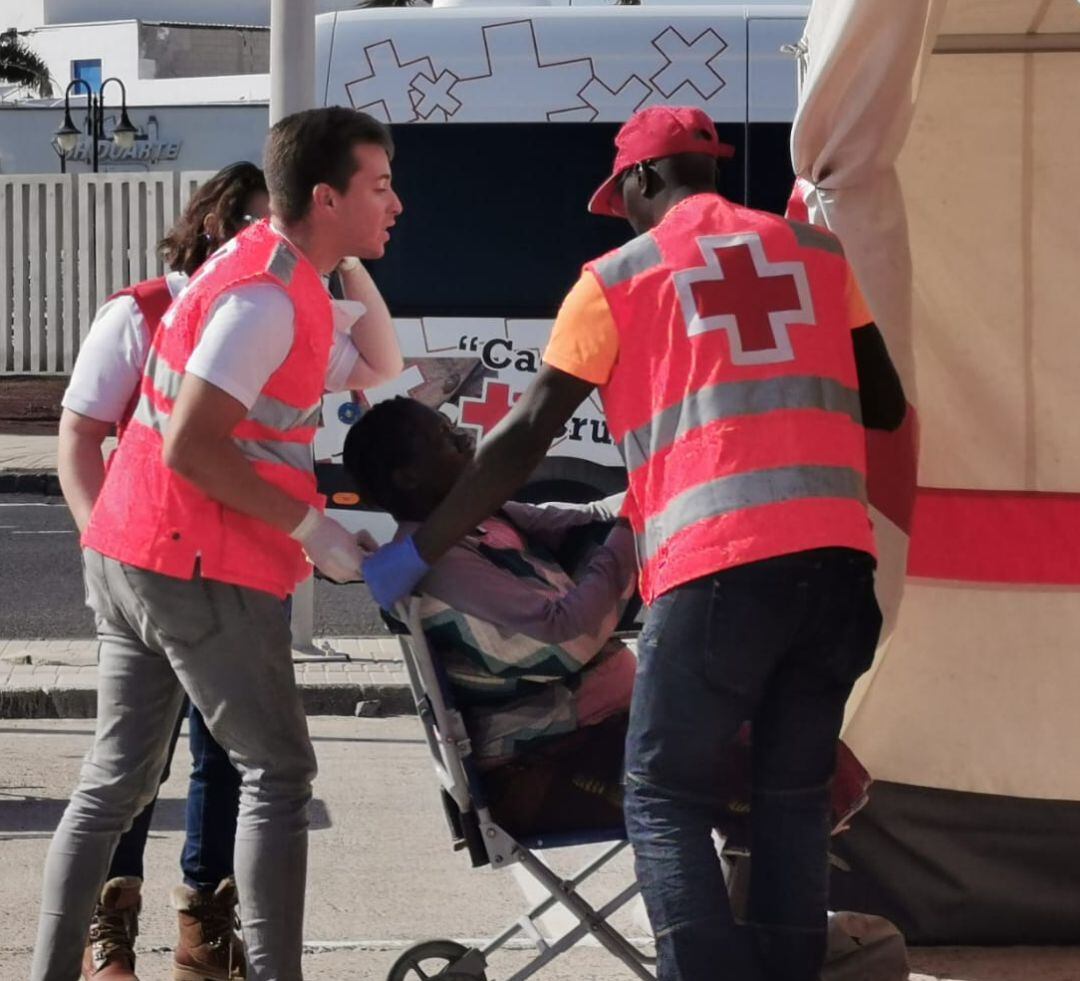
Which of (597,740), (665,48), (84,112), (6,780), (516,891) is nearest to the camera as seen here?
(597,740)

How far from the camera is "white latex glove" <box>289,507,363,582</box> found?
360 cm

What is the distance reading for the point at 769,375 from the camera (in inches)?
128

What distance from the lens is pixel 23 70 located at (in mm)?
49125

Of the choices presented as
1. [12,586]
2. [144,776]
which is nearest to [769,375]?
[144,776]

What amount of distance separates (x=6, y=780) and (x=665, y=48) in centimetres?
489

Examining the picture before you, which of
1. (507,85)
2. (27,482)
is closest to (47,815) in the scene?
(507,85)

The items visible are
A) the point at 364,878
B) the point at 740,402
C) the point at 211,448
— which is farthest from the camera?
the point at 364,878

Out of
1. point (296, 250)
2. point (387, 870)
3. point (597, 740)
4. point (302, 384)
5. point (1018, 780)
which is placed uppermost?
point (296, 250)

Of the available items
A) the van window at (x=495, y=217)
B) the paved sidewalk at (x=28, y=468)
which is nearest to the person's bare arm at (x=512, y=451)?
the van window at (x=495, y=217)

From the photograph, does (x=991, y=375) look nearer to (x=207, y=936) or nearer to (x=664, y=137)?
(x=664, y=137)

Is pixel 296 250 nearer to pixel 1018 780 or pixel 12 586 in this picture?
pixel 1018 780

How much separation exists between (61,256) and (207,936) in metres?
18.7

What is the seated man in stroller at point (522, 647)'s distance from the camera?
3.66 meters

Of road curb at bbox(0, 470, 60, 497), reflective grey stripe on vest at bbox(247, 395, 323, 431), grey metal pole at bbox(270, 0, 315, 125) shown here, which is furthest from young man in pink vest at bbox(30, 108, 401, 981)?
road curb at bbox(0, 470, 60, 497)
